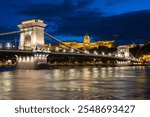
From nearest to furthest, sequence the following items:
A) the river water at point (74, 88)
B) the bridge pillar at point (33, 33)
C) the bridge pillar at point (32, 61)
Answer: the river water at point (74, 88) < the bridge pillar at point (32, 61) < the bridge pillar at point (33, 33)

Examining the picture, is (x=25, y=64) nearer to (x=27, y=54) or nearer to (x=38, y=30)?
(x=27, y=54)

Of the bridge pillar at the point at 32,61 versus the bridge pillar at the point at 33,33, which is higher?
the bridge pillar at the point at 33,33

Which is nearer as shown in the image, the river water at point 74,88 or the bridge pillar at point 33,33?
the river water at point 74,88

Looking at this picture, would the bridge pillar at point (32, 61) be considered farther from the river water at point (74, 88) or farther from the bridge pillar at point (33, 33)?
the river water at point (74, 88)

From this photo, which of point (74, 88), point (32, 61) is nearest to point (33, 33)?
point (32, 61)

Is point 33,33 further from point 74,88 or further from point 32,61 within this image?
point 74,88

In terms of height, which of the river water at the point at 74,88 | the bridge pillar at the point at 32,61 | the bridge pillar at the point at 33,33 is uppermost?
the bridge pillar at the point at 33,33

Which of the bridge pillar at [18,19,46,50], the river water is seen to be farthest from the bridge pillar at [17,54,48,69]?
the river water

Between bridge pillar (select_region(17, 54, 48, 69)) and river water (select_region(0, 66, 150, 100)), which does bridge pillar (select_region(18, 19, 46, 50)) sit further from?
river water (select_region(0, 66, 150, 100))

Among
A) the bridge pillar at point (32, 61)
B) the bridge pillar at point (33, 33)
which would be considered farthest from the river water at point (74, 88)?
the bridge pillar at point (33, 33)
